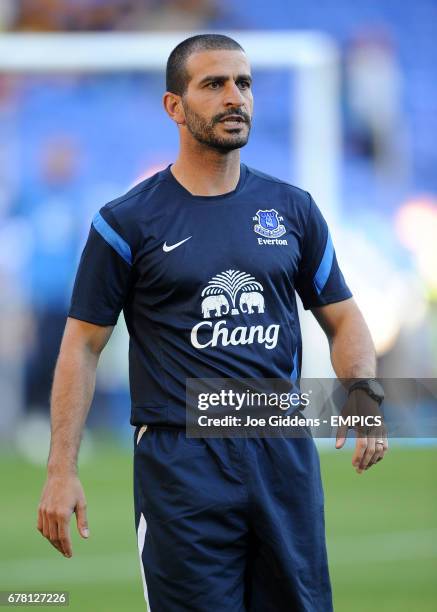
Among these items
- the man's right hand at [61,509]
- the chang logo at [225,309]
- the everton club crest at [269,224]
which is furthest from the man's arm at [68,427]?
the everton club crest at [269,224]

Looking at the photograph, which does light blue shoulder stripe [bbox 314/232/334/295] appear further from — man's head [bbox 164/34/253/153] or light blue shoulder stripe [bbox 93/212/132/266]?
light blue shoulder stripe [bbox 93/212/132/266]

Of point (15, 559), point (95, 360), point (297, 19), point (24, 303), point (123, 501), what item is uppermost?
point (297, 19)

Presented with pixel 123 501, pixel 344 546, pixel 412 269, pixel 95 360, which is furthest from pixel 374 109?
pixel 95 360

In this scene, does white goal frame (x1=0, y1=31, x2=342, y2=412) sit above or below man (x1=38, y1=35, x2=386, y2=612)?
above

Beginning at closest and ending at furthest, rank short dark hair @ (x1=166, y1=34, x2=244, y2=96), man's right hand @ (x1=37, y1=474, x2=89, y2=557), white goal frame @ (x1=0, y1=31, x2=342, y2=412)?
man's right hand @ (x1=37, y1=474, x2=89, y2=557), short dark hair @ (x1=166, y1=34, x2=244, y2=96), white goal frame @ (x1=0, y1=31, x2=342, y2=412)

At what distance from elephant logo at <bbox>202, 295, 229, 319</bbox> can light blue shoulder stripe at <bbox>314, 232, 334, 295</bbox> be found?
1.27 feet

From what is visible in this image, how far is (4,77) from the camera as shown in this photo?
1481 centimetres

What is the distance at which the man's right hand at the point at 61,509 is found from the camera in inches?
149

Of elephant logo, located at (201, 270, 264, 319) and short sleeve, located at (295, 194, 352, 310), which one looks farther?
short sleeve, located at (295, 194, 352, 310)

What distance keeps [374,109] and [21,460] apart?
658cm

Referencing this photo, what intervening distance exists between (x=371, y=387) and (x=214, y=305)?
21.5 inches

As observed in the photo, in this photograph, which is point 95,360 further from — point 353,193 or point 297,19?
point 297,19

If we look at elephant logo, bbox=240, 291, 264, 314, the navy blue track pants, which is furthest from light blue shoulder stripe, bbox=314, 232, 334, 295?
the navy blue track pants

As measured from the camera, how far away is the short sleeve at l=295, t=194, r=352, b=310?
13.6 feet
